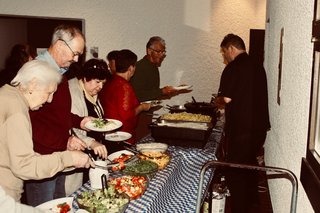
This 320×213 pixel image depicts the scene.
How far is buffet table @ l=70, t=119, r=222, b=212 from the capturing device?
1.92m

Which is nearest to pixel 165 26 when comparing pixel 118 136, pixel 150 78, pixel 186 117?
pixel 150 78

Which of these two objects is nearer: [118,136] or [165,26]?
[118,136]

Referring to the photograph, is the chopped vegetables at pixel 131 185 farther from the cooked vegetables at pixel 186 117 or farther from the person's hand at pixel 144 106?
the person's hand at pixel 144 106

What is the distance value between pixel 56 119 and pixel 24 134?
24.7 inches

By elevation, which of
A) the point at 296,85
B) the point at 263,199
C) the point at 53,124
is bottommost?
the point at 263,199

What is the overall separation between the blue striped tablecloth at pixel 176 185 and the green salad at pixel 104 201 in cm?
11

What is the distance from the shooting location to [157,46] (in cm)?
436

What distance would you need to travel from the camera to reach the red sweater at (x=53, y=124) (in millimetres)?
2184

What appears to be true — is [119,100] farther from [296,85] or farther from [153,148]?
[296,85]

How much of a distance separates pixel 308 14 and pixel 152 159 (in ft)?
4.09

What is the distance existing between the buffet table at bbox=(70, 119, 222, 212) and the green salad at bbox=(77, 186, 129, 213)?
11cm

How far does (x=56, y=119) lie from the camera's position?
7.37ft

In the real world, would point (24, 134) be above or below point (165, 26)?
below

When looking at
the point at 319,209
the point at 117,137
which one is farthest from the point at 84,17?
the point at 319,209
